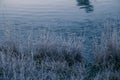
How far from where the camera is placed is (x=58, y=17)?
14766 mm

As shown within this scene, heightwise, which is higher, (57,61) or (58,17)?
(58,17)

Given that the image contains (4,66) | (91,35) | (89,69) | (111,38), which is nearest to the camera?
(4,66)

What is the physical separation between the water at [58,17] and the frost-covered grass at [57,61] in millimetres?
959

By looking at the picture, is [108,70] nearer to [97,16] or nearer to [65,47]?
[65,47]

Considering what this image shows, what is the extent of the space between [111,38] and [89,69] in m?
1.16

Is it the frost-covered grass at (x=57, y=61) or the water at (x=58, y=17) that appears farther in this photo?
the water at (x=58, y=17)

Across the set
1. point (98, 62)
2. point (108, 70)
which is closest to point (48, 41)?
point (98, 62)

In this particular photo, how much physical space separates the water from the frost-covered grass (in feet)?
3.15

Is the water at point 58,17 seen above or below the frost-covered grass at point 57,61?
above

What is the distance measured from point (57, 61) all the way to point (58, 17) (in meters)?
7.21

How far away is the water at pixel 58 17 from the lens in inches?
448

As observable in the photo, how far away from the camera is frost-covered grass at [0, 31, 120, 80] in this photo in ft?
21.8

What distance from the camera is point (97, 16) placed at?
48.3ft

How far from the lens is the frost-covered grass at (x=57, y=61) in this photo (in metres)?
6.65
